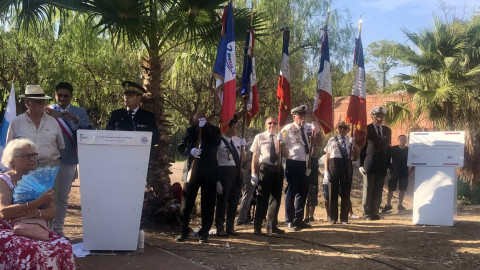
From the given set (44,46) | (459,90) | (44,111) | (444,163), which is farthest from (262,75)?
(44,111)

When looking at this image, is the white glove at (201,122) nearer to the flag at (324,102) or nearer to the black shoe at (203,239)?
the black shoe at (203,239)

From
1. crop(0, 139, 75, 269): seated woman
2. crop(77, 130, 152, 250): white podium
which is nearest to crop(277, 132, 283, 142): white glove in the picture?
crop(77, 130, 152, 250): white podium

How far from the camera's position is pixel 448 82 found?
1255cm

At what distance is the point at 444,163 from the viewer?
8.41m

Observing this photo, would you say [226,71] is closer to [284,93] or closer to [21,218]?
[284,93]

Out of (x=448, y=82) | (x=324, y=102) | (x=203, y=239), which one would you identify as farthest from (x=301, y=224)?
(x=448, y=82)

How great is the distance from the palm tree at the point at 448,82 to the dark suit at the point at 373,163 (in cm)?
Answer: 380

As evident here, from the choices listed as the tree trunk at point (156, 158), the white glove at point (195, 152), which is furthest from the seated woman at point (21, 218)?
the tree trunk at point (156, 158)

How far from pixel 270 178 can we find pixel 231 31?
2.45m

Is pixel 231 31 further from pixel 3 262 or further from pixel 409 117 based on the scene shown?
pixel 409 117

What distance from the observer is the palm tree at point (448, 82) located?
12.6m

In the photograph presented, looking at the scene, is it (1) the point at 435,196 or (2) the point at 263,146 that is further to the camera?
(1) the point at 435,196

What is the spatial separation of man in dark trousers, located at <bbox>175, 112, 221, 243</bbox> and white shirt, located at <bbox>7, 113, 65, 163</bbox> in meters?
1.75

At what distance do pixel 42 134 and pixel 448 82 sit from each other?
402 inches
